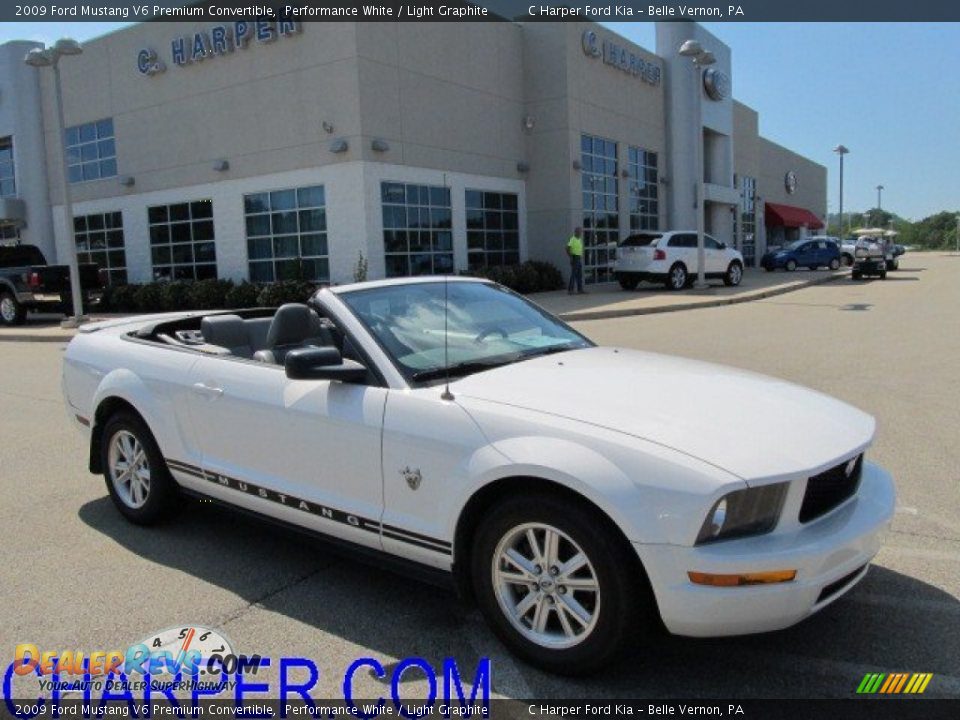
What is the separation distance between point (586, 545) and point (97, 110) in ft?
94.4

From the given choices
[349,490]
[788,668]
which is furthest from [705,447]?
[349,490]

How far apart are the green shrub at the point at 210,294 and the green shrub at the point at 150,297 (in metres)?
1.37

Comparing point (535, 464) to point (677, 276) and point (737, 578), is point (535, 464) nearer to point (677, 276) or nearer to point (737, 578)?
point (737, 578)

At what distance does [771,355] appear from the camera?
11.0 metres

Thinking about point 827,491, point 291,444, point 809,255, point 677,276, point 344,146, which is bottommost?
point 827,491

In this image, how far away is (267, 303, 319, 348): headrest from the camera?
14.8 ft

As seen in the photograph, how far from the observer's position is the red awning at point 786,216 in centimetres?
5044

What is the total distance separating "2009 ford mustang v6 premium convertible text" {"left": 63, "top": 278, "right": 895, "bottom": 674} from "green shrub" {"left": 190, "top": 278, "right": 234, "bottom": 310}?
18.8 m

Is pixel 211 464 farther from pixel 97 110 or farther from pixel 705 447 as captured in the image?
pixel 97 110

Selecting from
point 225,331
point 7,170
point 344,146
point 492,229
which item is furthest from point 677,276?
point 7,170

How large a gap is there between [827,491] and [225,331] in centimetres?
365

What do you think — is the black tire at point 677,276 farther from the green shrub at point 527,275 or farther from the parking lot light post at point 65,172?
the parking lot light post at point 65,172

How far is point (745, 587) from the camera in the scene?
2740mm

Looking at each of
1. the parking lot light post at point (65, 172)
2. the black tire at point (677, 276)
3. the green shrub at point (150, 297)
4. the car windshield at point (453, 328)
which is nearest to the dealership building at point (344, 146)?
the green shrub at point (150, 297)
